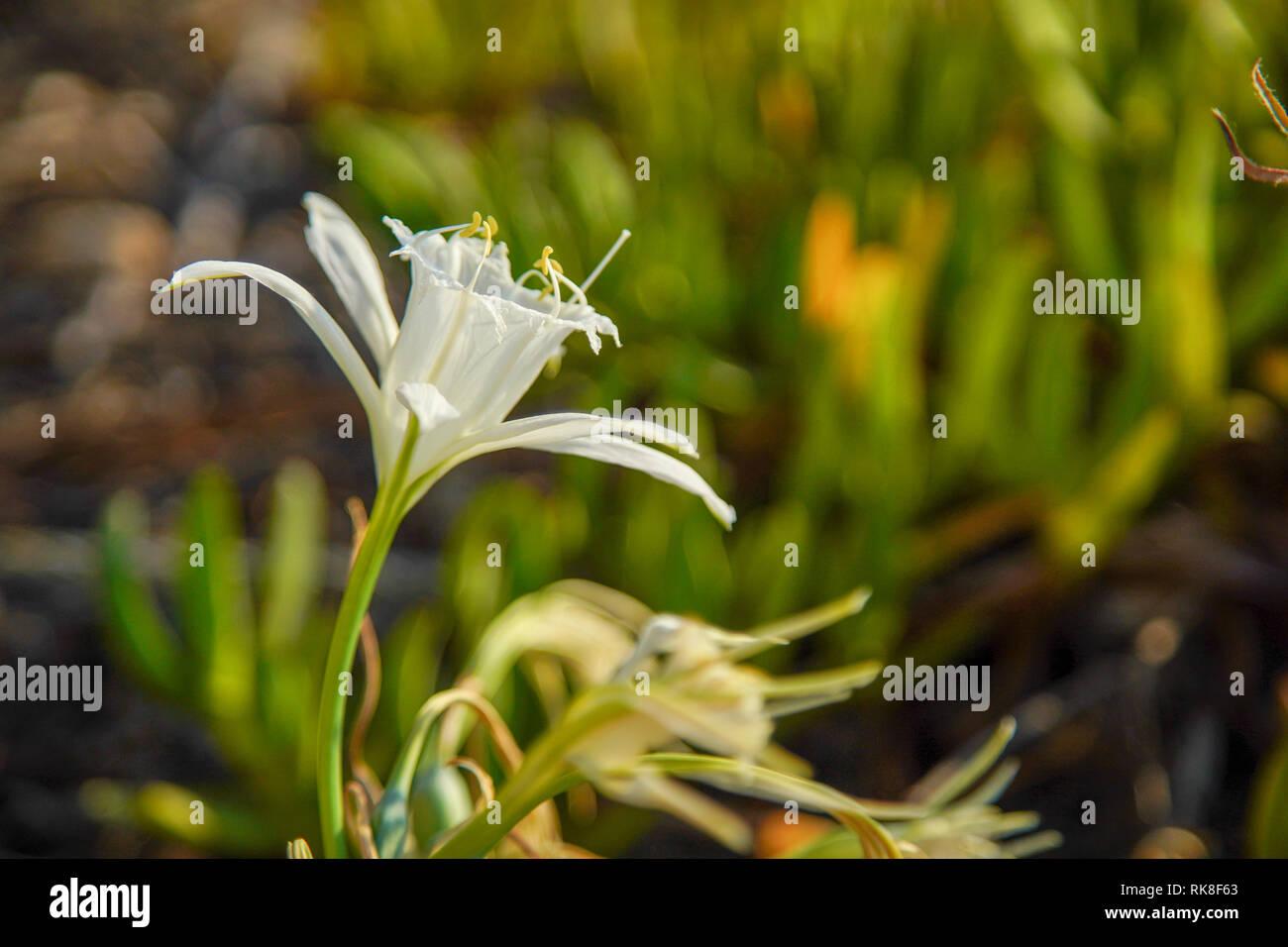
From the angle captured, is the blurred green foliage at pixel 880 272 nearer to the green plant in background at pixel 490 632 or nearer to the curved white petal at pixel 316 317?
the green plant in background at pixel 490 632

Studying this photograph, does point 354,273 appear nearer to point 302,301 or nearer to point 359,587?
→ point 302,301

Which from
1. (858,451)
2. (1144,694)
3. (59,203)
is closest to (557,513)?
(858,451)

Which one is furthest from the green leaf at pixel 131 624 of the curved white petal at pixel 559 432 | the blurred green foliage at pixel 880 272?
the curved white petal at pixel 559 432

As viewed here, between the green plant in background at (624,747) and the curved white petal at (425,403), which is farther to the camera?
the green plant in background at (624,747)

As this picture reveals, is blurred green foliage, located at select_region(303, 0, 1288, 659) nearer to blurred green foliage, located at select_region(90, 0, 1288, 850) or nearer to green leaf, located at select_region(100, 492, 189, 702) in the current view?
blurred green foliage, located at select_region(90, 0, 1288, 850)

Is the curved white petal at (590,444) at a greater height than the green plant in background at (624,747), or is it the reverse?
the curved white petal at (590,444)

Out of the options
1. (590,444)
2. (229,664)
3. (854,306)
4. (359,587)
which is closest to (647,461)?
(590,444)

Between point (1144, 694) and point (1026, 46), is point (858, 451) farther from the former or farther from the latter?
point (1026, 46)

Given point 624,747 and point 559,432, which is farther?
point 624,747

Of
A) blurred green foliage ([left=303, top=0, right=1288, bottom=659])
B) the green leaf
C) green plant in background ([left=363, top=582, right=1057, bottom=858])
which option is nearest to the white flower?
green plant in background ([left=363, top=582, right=1057, bottom=858])
